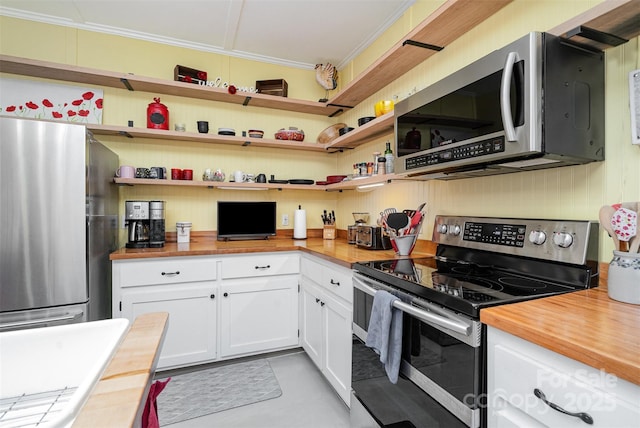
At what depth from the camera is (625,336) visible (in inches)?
29.5

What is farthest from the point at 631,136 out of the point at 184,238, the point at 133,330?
the point at 184,238

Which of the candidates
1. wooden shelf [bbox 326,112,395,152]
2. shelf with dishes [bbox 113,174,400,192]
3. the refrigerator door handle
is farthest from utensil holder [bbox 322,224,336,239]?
the refrigerator door handle

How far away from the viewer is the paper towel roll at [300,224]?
9.94 ft

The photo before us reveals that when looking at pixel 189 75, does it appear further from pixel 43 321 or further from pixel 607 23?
pixel 607 23

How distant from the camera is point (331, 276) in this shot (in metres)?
2.02

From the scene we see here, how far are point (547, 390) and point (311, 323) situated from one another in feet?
5.70

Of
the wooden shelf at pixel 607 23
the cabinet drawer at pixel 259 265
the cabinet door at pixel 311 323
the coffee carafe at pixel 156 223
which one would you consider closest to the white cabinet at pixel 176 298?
the cabinet drawer at pixel 259 265

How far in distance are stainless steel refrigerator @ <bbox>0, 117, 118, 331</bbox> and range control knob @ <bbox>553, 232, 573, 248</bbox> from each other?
238cm

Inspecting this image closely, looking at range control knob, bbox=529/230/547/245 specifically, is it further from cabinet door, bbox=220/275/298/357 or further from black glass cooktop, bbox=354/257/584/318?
cabinet door, bbox=220/275/298/357

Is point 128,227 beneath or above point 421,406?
above

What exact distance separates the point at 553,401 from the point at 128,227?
2638mm

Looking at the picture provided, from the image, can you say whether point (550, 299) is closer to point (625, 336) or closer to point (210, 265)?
point (625, 336)

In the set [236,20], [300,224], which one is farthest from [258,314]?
A: [236,20]

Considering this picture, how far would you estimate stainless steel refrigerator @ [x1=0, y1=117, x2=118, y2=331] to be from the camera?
1.71m
